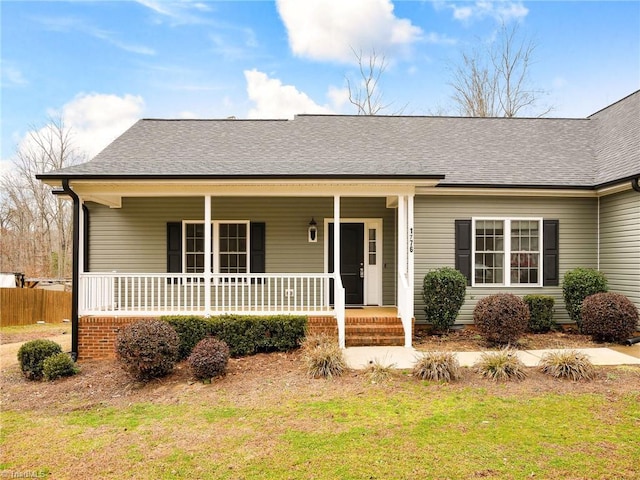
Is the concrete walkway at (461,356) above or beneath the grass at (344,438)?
above

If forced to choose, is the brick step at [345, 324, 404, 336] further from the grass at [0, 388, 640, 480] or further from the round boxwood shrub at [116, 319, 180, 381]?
the round boxwood shrub at [116, 319, 180, 381]

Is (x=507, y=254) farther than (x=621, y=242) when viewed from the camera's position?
Yes

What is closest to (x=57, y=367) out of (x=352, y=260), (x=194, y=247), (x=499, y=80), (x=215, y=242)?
(x=194, y=247)

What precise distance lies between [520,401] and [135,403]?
4850 millimetres

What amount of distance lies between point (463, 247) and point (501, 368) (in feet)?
12.5

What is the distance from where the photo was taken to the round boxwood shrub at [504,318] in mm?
7802

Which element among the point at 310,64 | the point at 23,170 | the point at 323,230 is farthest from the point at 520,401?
the point at 23,170

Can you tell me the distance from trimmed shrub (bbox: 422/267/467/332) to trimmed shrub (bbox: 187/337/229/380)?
4.32 m

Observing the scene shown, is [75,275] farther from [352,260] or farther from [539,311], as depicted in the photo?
[539,311]

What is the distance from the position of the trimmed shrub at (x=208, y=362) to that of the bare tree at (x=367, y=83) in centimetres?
1824

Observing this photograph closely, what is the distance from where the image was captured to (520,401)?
5.30 meters

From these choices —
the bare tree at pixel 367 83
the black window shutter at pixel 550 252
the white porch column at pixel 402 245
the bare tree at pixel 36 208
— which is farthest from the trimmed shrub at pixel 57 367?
the bare tree at pixel 367 83

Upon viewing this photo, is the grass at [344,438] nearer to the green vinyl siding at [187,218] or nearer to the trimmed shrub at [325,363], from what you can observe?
the trimmed shrub at [325,363]

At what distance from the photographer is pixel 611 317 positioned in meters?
8.03
